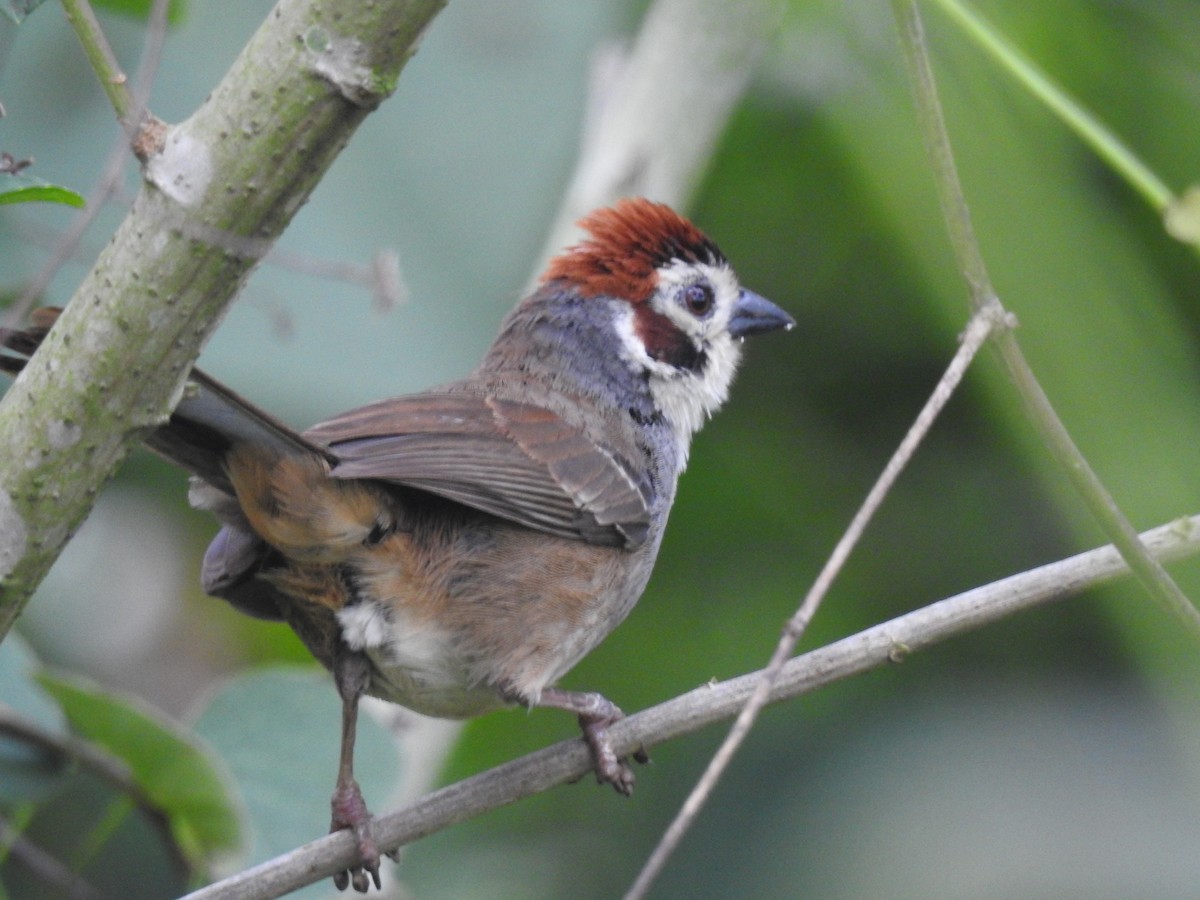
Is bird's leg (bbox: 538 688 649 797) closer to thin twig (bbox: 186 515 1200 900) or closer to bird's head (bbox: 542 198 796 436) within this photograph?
thin twig (bbox: 186 515 1200 900)

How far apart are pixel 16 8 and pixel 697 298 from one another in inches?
87.8

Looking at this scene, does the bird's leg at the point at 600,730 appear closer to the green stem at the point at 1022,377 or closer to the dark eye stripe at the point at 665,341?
the dark eye stripe at the point at 665,341

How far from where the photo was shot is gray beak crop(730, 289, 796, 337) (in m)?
3.99

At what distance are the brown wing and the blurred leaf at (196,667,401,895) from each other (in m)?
0.76

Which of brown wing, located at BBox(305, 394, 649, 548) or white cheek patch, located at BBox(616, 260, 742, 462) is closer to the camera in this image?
brown wing, located at BBox(305, 394, 649, 548)

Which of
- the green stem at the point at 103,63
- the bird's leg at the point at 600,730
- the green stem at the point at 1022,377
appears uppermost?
the green stem at the point at 1022,377

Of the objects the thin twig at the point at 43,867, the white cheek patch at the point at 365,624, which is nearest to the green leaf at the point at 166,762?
the thin twig at the point at 43,867

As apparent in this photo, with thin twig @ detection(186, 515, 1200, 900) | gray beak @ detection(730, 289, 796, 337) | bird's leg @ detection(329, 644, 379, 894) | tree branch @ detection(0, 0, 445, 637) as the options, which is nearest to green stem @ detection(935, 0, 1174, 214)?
thin twig @ detection(186, 515, 1200, 900)

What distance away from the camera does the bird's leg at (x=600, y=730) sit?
2961mm

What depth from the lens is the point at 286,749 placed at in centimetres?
349

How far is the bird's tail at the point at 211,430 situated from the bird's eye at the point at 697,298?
56.1 inches

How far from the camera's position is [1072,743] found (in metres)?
3.94

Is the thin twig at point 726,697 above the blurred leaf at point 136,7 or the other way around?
the other way around

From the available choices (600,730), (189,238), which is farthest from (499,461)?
(189,238)
